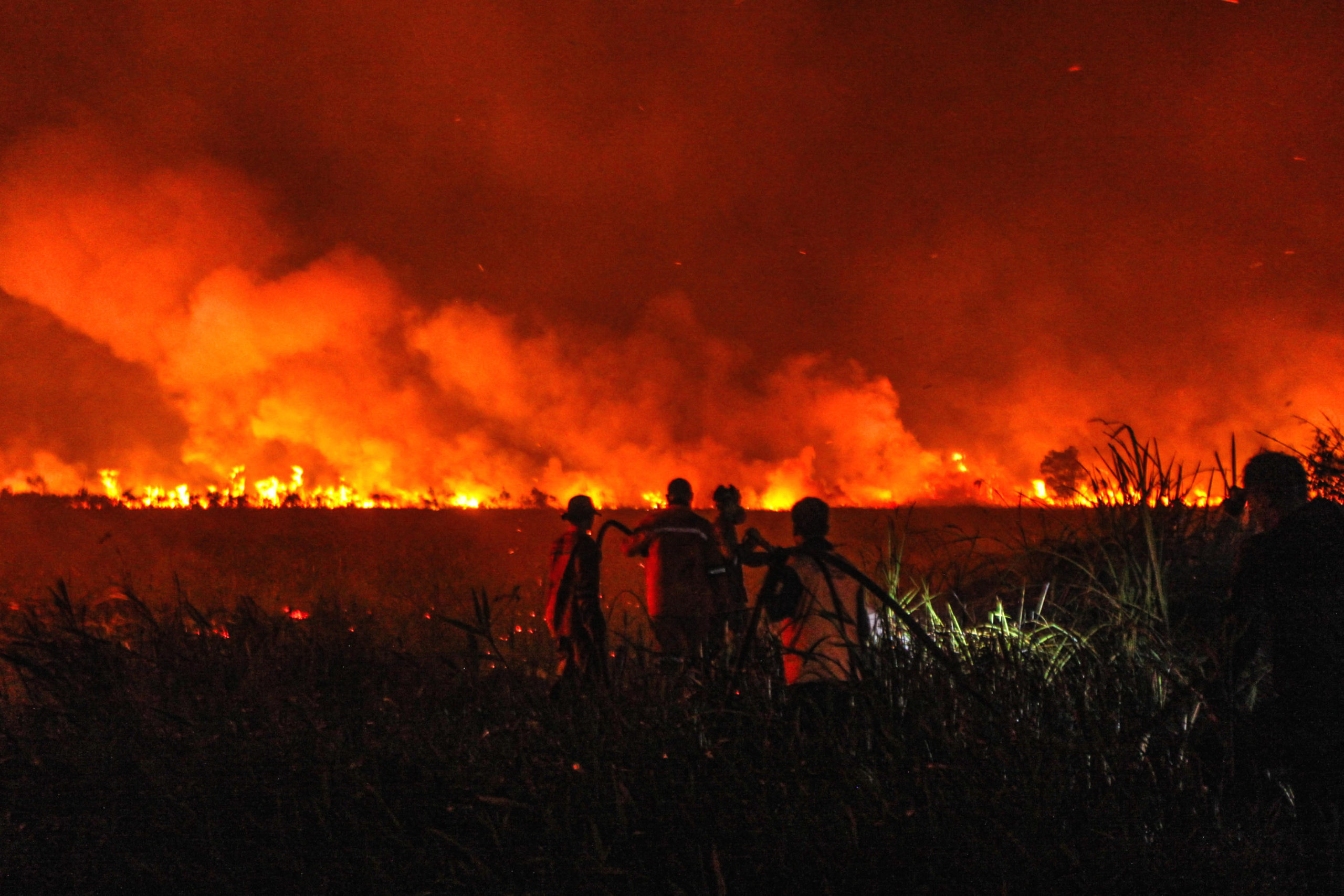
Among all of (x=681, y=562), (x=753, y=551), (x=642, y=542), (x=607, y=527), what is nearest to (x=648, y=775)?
(x=753, y=551)

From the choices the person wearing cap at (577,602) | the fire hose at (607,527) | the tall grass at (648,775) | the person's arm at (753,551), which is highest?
the fire hose at (607,527)

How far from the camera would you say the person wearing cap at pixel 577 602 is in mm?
4199

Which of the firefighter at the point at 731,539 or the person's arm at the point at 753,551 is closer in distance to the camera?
the person's arm at the point at 753,551

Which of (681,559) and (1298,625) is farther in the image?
(681,559)

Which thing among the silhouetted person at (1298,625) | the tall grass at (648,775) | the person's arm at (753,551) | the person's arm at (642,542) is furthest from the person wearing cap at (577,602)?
the silhouetted person at (1298,625)

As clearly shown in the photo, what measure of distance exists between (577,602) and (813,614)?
1137mm

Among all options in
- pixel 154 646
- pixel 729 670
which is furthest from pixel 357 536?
pixel 729 670

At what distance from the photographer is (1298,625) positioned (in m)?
3.51

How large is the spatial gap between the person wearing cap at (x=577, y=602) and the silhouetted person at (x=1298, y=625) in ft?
8.65

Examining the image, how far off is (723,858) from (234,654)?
10.3 ft

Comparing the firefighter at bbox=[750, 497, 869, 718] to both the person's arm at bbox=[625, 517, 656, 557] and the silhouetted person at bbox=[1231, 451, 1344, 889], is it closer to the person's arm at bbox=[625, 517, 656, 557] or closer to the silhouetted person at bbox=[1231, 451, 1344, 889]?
the silhouetted person at bbox=[1231, 451, 1344, 889]

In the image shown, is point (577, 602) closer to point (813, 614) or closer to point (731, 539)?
point (813, 614)

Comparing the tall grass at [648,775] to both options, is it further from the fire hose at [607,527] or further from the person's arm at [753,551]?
the fire hose at [607,527]

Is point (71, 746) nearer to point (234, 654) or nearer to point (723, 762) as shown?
point (234, 654)
